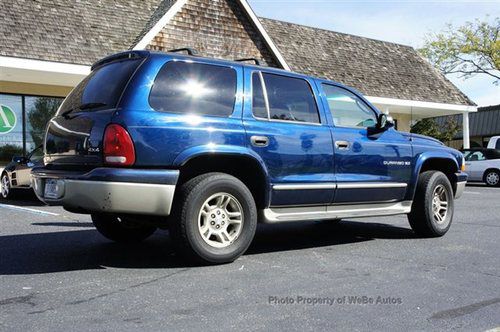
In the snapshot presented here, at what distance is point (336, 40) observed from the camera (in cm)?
2277

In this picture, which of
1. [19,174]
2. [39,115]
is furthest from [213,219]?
[39,115]

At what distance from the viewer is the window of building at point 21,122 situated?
14602 mm

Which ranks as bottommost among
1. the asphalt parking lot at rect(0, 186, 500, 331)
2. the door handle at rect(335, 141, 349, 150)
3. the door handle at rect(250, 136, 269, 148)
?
the asphalt parking lot at rect(0, 186, 500, 331)

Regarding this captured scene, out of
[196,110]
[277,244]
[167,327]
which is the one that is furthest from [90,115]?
[277,244]

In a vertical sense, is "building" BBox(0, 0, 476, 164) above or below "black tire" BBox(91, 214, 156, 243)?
above

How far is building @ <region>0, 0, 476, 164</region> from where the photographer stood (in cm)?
1350

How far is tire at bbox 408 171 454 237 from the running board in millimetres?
253

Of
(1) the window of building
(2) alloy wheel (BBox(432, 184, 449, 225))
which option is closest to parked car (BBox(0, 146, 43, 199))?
(1) the window of building

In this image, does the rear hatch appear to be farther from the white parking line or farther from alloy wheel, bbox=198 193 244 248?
the white parking line

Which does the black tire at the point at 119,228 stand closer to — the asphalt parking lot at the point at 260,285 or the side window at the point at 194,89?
the asphalt parking lot at the point at 260,285

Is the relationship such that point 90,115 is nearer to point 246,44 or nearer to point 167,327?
point 167,327

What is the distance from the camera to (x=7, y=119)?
1462 cm

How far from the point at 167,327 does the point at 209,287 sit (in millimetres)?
897

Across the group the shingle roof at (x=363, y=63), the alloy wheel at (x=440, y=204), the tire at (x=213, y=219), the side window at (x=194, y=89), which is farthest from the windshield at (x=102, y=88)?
the shingle roof at (x=363, y=63)
